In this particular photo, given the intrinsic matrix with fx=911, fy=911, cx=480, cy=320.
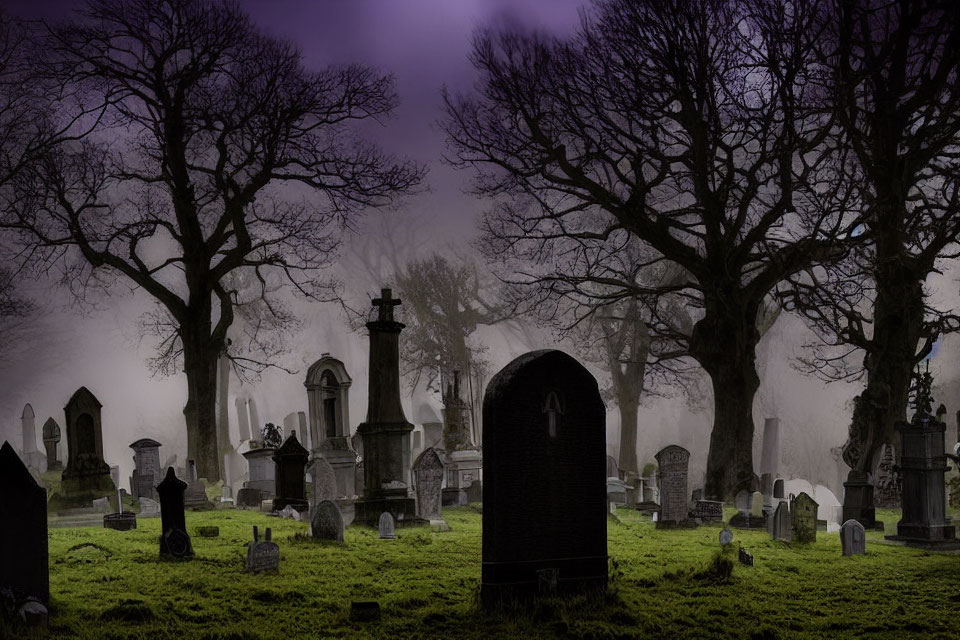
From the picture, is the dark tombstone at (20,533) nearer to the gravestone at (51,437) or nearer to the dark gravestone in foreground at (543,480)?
the dark gravestone in foreground at (543,480)

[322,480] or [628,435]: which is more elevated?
[322,480]

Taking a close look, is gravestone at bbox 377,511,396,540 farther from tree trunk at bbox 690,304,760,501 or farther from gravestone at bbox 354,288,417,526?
tree trunk at bbox 690,304,760,501

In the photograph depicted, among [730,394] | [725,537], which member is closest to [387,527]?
[725,537]

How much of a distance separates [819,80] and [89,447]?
651 inches

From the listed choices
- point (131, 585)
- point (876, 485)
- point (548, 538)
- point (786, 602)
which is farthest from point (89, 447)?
point (876, 485)

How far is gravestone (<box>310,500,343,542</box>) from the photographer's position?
1260 centimetres

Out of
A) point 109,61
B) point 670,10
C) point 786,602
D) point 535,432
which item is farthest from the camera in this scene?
point 109,61

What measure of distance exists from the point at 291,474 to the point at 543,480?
976 centimetres

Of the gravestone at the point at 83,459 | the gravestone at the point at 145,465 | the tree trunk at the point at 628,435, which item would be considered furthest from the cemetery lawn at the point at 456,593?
the tree trunk at the point at 628,435

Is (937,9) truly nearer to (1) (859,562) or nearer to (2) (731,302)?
(2) (731,302)

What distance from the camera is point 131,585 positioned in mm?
9211

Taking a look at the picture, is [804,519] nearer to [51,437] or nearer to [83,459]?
[83,459]

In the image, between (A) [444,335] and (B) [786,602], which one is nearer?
(B) [786,602]

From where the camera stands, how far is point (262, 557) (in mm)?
9961
